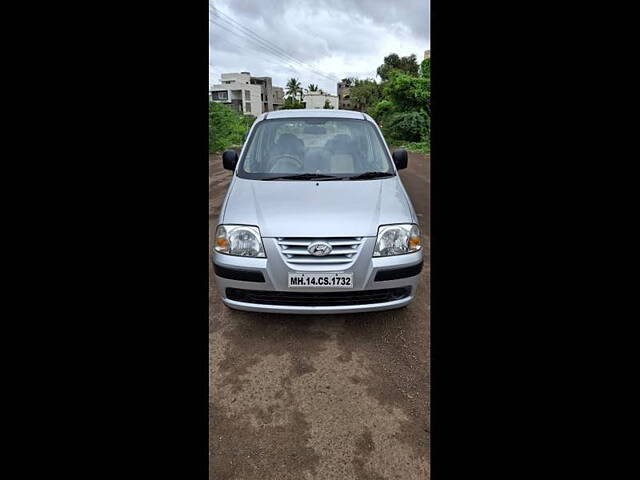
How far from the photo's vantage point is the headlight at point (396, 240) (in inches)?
94.9

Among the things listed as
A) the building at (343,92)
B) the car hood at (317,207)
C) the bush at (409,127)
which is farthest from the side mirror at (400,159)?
the building at (343,92)

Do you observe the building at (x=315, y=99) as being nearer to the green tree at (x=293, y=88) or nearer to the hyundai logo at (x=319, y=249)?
the green tree at (x=293, y=88)

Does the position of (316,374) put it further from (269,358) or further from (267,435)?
(267,435)

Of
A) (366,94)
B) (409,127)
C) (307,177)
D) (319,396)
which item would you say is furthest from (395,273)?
(366,94)

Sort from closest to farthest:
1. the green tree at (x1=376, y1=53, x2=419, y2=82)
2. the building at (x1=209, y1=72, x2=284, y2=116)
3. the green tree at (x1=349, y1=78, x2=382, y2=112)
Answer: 1. the green tree at (x1=349, y1=78, x2=382, y2=112)
2. the green tree at (x1=376, y1=53, x2=419, y2=82)
3. the building at (x1=209, y1=72, x2=284, y2=116)

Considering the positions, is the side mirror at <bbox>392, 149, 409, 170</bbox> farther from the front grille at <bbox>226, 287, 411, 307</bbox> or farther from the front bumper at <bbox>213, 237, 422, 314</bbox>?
the front grille at <bbox>226, 287, 411, 307</bbox>

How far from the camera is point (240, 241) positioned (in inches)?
96.0

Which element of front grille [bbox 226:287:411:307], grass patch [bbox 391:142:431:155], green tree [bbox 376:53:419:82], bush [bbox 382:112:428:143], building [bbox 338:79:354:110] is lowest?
front grille [bbox 226:287:411:307]

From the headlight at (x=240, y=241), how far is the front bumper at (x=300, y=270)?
0.13 feet

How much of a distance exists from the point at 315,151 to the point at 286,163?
31 cm

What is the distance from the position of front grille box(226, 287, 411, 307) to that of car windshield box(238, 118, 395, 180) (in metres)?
1.08

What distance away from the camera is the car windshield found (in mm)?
3199

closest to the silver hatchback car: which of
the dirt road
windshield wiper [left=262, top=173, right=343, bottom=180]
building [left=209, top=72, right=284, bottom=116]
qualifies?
windshield wiper [left=262, top=173, right=343, bottom=180]
